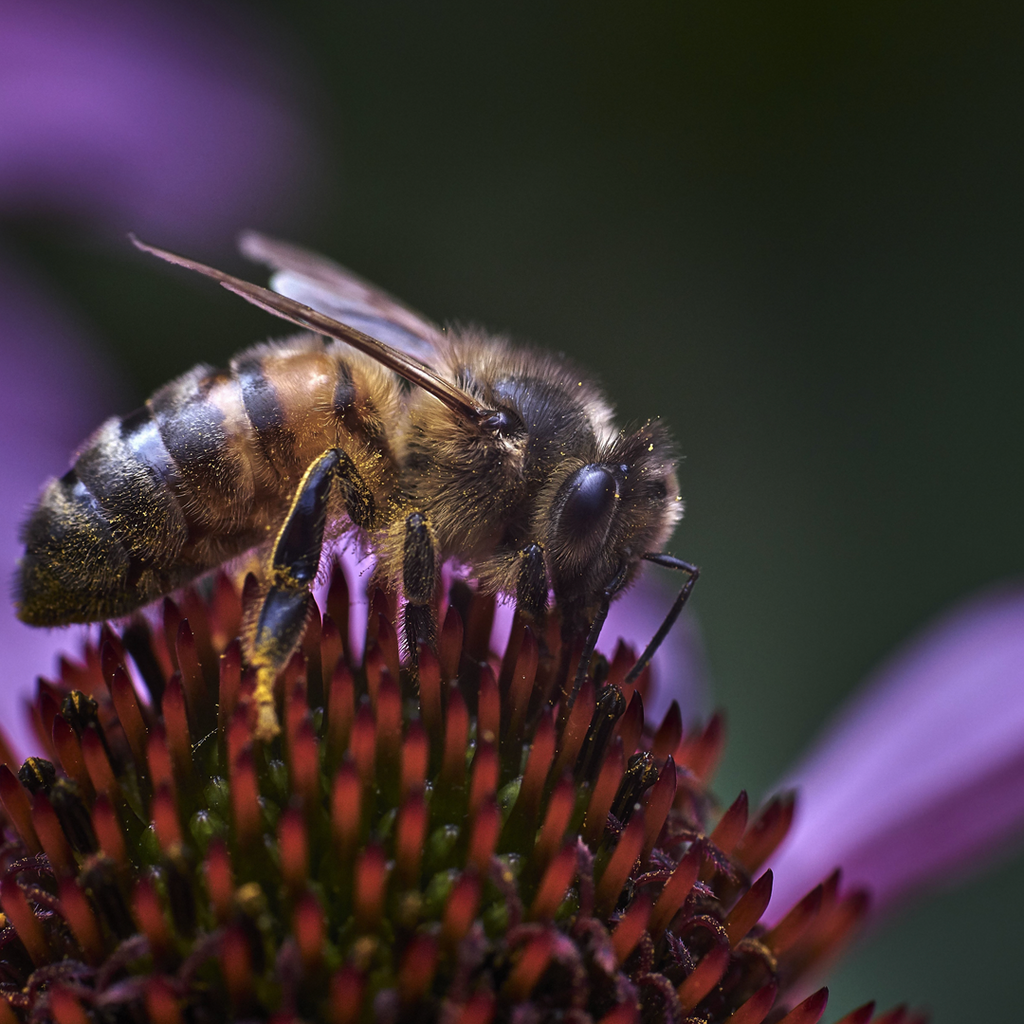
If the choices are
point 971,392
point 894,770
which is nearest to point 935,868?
point 894,770

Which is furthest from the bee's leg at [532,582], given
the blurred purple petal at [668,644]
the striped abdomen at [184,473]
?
the blurred purple petal at [668,644]

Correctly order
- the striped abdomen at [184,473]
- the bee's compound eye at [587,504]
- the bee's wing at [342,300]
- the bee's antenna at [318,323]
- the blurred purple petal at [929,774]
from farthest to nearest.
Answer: the blurred purple petal at [929,774], the bee's wing at [342,300], the striped abdomen at [184,473], the bee's compound eye at [587,504], the bee's antenna at [318,323]

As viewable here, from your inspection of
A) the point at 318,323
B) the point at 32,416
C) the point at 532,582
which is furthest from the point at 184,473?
the point at 32,416

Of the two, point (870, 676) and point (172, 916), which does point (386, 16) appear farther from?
point (172, 916)

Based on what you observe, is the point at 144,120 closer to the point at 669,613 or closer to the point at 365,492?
the point at 365,492

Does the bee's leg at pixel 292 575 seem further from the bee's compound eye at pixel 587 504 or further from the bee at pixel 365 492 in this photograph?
the bee's compound eye at pixel 587 504

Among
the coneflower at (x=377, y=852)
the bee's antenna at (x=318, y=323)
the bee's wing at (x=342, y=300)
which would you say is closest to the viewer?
the coneflower at (x=377, y=852)

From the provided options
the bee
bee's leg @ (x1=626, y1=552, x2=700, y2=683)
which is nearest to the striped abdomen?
the bee
